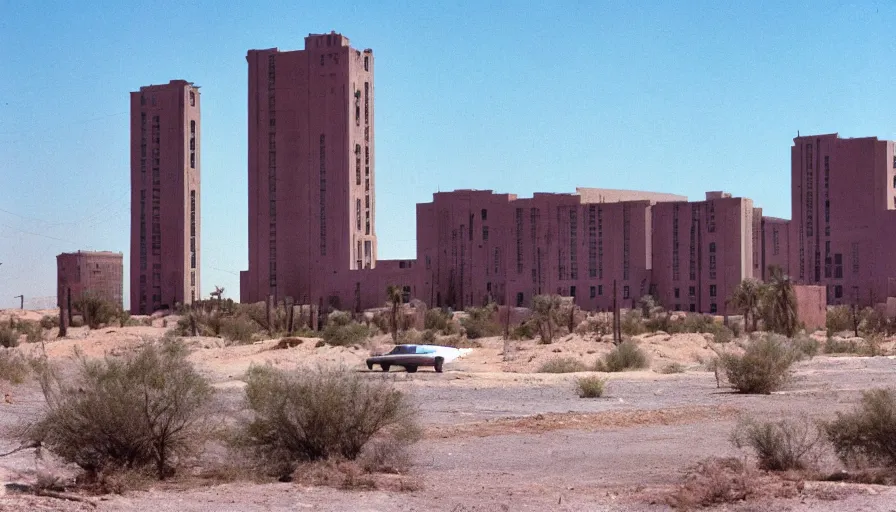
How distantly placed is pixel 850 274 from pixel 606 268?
19526mm

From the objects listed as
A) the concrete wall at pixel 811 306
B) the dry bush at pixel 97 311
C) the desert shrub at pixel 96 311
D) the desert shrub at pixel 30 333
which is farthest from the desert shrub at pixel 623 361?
the desert shrub at pixel 96 311

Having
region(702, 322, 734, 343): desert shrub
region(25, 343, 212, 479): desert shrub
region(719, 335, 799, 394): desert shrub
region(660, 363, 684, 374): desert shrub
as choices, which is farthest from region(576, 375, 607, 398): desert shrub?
region(702, 322, 734, 343): desert shrub

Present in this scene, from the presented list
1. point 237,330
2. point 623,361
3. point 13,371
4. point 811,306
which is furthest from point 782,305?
point 13,371

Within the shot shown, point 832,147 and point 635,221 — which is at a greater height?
point 832,147

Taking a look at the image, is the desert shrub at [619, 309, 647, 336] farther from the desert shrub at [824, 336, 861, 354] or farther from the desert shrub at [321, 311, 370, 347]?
the desert shrub at [321, 311, 370, 347]

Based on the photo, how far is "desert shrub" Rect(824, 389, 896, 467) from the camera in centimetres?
1501

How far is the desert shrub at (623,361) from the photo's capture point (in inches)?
1441

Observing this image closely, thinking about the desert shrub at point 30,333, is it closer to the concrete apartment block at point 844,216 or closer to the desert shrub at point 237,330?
the desert shrub at point 237,330

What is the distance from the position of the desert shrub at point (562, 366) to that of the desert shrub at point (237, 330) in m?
17.5

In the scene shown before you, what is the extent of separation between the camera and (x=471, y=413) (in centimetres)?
2344

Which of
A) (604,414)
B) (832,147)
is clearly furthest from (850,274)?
(604,414)

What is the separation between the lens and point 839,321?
71.1 meters

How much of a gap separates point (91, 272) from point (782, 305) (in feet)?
200

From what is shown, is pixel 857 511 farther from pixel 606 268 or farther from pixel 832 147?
pixel 832 147
